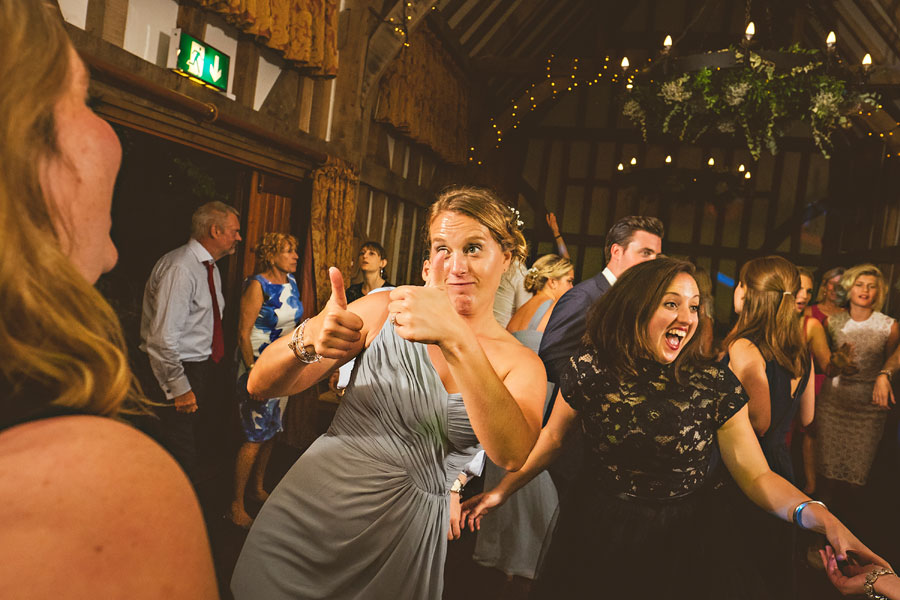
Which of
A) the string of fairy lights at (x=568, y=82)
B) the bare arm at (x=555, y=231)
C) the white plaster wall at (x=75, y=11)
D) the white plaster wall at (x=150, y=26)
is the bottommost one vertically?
the bare arm at (x=555, y=231)

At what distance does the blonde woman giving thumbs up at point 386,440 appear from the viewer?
4.30 ft

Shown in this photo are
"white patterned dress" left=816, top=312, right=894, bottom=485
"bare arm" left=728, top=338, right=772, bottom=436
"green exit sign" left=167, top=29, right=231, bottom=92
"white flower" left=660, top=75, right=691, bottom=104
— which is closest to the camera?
"bare arm" left=728, top=338, right=772, bottom=436

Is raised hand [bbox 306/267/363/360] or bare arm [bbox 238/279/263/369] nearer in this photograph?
raised hand [bbox 306/267/363/360]

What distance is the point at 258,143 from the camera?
4441 mm

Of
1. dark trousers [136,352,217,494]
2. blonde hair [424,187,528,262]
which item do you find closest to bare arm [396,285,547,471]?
blonde hair [424,187,528,262]

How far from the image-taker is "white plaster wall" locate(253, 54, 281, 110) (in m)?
4.54

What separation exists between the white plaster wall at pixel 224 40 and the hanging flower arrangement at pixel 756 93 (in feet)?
9.69

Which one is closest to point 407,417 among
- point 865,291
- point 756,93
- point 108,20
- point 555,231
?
point 108,20

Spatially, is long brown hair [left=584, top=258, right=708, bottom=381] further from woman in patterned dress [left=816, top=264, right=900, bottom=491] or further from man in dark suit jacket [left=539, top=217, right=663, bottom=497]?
woman in patterned dress [left=816, top=264, right=900, bottom=491]

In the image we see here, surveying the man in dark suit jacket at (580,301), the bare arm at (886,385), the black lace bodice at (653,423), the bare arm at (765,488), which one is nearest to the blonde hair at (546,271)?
the man in dark suit jacket at (580,301)

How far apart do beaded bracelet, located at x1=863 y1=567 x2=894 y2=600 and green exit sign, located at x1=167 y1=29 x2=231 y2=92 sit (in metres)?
3.82

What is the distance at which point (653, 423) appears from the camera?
1808 millimetres

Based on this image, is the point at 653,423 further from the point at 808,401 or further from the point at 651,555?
the point at 808,401

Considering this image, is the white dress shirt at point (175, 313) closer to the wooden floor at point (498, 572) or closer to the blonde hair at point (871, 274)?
the wooden floor at point (498, 572)
